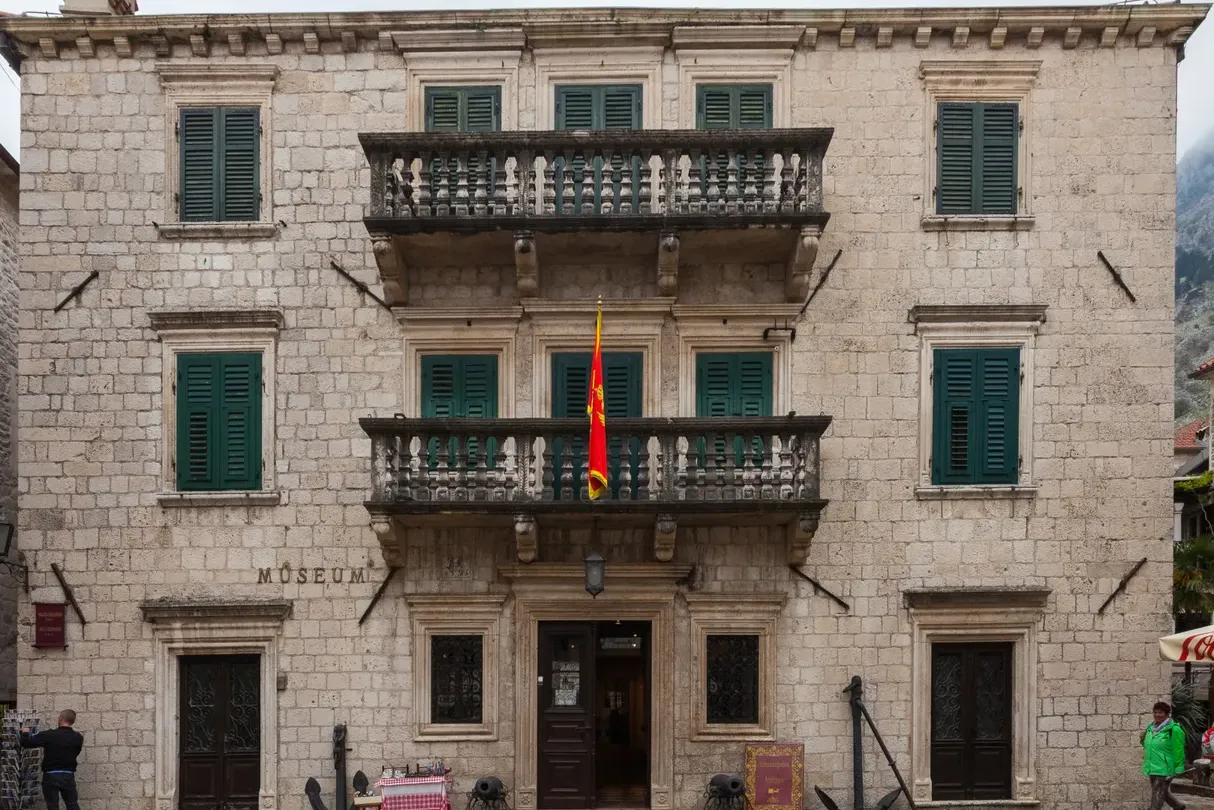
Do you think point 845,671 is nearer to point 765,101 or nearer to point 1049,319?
point 1049,319

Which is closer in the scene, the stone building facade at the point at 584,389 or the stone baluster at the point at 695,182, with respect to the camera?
the stone baluster at the point at 695,182

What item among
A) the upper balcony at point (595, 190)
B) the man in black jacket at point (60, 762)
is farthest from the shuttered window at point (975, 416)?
the man in black jacket at point (60, 762)

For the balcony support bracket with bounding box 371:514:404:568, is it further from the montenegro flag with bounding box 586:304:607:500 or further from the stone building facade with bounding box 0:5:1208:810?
the montenegro flag with bounding box 586:304:607:500

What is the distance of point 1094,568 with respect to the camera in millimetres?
12289

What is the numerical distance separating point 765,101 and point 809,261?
2.50 metres

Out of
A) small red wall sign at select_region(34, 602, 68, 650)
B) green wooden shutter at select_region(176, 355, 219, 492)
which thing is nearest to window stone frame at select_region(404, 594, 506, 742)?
green wooden shutter at select_region(176, 355, 219, 492)

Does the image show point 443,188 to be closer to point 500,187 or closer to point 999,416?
point 500,187

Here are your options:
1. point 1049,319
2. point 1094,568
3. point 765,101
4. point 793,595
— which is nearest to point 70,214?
point 765,101

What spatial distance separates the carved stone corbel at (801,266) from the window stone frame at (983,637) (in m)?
4.20

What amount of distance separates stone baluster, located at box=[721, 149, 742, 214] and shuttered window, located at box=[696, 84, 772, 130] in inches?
43.0

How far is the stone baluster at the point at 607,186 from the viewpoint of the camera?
11703 millimetres

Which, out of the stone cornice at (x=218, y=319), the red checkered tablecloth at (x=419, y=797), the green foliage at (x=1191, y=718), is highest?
the stone cornice at (x=218, y=319)

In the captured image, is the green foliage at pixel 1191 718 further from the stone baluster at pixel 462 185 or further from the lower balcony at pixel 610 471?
the stone baluster at pixel 462 185

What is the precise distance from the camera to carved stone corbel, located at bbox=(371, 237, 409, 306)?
38.3ft
